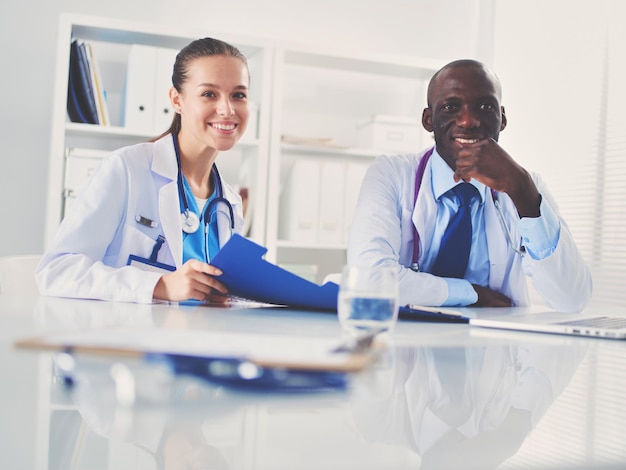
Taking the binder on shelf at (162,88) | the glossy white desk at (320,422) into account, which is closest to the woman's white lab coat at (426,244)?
the glossy white desk at (320,422)

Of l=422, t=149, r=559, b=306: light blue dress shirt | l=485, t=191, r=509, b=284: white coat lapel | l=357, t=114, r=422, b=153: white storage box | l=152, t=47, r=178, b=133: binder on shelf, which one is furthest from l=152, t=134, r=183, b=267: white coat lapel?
l=357, t=114, r=422, b=153: white storage box

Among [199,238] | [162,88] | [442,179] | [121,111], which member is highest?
[162,88]

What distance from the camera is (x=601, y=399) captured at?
0.52 meters

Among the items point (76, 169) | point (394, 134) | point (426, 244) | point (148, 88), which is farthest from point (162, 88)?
point (426, 244)

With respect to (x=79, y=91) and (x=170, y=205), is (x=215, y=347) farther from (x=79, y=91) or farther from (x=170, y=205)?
(x=79, y=91)

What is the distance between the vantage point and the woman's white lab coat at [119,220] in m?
1.42

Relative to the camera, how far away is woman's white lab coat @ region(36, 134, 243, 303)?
4.65 ft

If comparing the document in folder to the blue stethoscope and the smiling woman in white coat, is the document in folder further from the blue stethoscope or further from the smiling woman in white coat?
the blue stethoscope

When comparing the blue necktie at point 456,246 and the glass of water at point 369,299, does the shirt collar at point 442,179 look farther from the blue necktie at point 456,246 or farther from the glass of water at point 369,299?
the glass of water at point 369,299

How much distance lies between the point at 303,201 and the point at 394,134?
0.68m

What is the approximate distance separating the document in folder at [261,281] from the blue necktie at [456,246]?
0.79 metres

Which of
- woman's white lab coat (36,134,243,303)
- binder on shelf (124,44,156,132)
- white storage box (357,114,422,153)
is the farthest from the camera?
white storage box (357,114,422,153)

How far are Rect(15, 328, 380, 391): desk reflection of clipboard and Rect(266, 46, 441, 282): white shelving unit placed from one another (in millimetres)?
2882

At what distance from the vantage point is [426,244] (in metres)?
1.94
